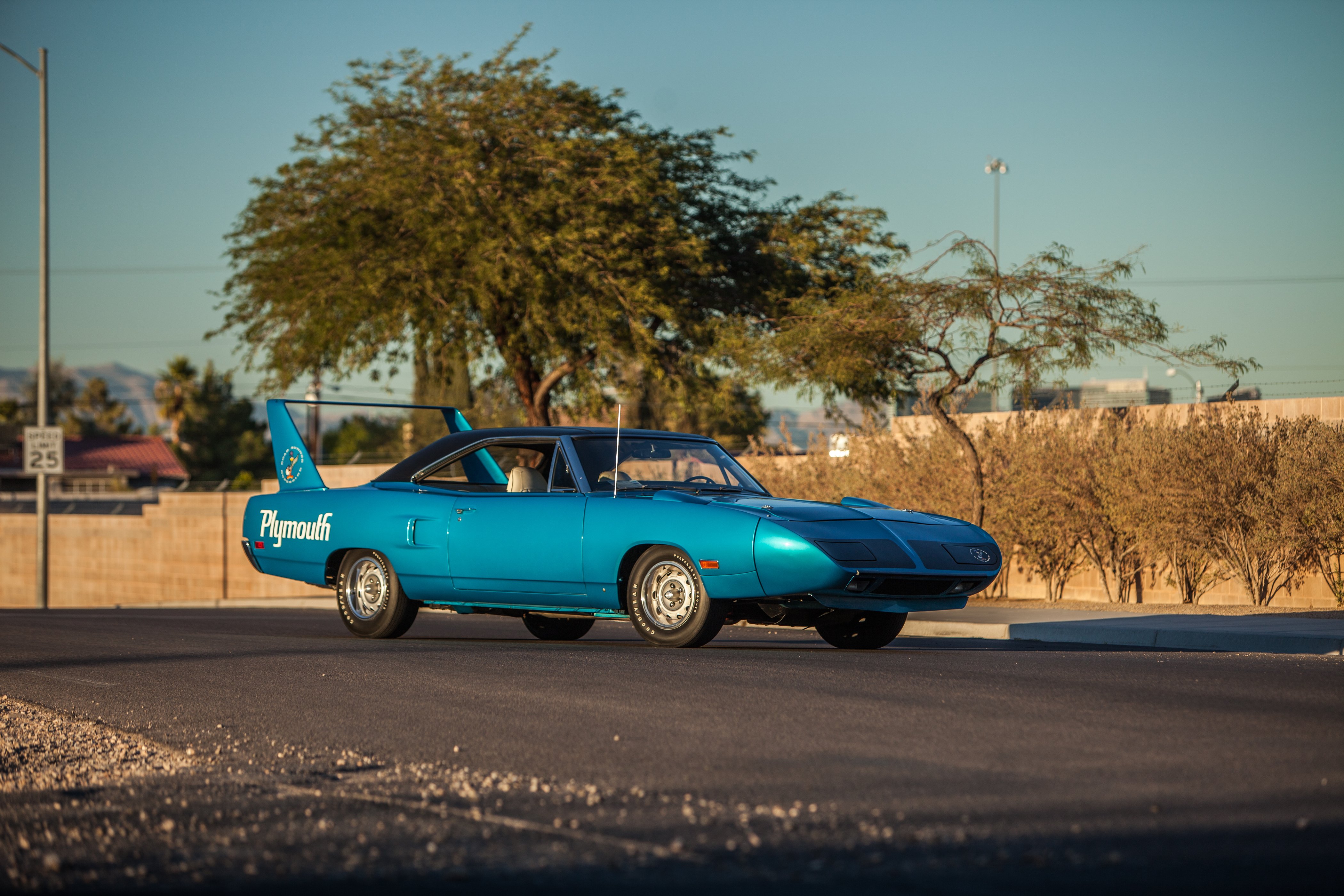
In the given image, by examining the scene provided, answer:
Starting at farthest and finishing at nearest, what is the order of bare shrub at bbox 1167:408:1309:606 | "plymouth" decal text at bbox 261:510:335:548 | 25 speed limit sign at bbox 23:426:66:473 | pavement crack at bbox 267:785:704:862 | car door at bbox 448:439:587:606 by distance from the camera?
25 speed limit sign at bbox 23:426:66:473, bare shrub at bbox 1167:408:1309:606, "plymouth" decal text at bbox 261:510:335:548, car door at bbox 448:439:587:606, pavement crack at bbox 267:785:704:862

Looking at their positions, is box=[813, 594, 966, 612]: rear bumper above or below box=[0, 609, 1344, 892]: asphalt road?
above

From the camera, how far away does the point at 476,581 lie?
11.1m

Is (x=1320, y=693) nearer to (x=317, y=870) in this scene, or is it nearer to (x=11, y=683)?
(x=317, y=870)

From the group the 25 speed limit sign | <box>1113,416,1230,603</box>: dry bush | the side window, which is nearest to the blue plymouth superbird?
the side window

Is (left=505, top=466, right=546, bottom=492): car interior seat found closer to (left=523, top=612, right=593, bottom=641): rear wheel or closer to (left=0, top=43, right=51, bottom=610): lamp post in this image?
(left=523, top=612, right=593, bottom=641): rear wheel

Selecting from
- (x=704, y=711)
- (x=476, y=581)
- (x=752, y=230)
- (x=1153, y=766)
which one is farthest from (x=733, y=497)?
(x=752, y=230)

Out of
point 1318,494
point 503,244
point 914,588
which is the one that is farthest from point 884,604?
point 503,244

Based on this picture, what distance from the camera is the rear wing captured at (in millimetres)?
12992

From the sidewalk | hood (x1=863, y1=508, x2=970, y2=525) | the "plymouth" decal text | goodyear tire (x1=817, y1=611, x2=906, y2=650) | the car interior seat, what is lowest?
the sidewalk

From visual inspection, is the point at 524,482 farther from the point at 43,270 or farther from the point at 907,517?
the point at 43,270

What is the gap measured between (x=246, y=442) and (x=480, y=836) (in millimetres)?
84621

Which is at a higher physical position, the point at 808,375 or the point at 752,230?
the point at 752,230

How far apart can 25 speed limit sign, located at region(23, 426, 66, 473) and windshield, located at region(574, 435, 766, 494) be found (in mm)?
20591

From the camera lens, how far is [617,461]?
1067 centimetres
